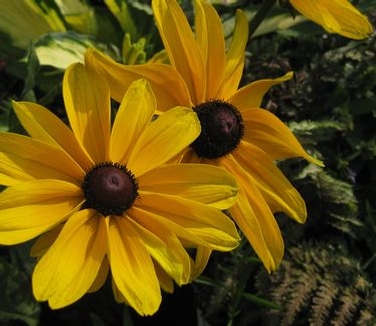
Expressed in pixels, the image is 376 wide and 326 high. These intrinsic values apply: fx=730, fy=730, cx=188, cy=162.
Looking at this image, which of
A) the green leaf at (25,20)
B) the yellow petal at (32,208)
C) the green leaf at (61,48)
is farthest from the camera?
the green leaf at (25,20)

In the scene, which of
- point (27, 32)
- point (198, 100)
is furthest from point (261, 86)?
point (27, 32)

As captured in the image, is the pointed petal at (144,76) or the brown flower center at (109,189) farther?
the pointed petal at (144,76)

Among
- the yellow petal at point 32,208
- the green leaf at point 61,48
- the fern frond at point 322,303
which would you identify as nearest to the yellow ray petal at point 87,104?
the yellow petal at point 32,208

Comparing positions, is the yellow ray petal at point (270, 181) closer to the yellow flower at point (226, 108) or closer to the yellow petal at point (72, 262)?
the yellow flower at point (226, 108)

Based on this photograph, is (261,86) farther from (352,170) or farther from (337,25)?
(352,170)

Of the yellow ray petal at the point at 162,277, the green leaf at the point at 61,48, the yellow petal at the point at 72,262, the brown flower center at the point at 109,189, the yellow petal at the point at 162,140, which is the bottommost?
the green leaf at the point at 61,48

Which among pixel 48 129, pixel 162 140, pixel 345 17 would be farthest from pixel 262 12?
pixel 48 129
